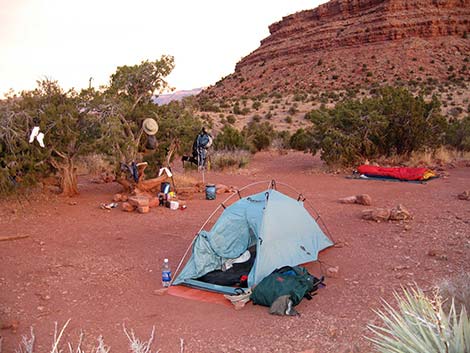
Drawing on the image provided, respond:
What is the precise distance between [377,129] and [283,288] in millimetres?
13329

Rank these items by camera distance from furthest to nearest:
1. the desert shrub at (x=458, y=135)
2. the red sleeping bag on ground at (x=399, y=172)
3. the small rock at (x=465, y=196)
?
1. the desert shrub at (x=458, y=135)
2. the red sleeping bag on ground at (x=399, y=172)
3. the small rock at (x=465, y=196)

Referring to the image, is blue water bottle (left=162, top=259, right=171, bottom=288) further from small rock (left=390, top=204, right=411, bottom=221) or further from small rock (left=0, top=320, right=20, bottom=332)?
small rock (left=390, top=204, right=411, bottom=221)

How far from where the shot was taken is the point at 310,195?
13.2m

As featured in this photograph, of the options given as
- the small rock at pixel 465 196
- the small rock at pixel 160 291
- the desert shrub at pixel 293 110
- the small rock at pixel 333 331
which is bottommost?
the small rock at pixel 160 291

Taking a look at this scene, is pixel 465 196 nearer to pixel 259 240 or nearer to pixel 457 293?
pixel 259 240

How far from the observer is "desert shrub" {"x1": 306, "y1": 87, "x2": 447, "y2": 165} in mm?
17547

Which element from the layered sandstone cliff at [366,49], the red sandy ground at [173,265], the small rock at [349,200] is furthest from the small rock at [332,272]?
the layered sandstone cliff at [366,49]

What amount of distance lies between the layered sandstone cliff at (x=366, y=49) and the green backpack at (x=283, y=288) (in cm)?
4186

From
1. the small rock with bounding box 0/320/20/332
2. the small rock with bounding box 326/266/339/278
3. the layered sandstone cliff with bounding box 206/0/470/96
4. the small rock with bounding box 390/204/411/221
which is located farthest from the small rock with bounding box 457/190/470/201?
the layered sandstone cliff with bounding box 206/0/470/96

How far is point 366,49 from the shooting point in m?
51.7

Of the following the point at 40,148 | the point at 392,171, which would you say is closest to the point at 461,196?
the point at 392,171

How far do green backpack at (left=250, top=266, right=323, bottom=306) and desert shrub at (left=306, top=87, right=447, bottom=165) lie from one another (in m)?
11.6

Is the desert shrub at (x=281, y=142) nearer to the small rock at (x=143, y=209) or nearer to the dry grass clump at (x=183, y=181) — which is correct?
the dry grass clump at (x=183, y=181)

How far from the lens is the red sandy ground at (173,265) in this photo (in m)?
5.22
